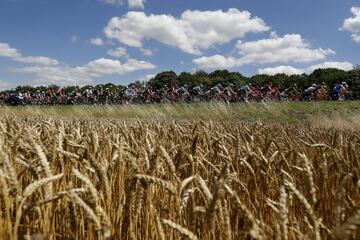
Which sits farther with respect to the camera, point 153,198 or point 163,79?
point 163,79

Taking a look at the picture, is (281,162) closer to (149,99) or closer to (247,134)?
(247,134)

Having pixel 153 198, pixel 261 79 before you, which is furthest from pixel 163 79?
pixel 153 198

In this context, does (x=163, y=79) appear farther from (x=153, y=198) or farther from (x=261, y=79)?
(x=153, y=198)

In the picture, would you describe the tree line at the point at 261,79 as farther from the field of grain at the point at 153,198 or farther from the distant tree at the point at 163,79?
the field of grain at the point at 153,198

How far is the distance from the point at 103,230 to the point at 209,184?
1757 mm

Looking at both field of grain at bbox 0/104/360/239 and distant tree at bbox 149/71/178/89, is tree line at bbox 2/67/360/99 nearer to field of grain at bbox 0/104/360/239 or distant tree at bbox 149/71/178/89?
distant tree at bbox 149/71/178/89

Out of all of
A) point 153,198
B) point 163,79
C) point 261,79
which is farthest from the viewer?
point 163,79

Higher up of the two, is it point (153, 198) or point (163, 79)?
point (163, 79)

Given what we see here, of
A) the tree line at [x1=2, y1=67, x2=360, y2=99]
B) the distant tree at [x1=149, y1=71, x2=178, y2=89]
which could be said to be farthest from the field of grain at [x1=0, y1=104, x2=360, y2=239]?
the distant tree at [x1=149, y1=71, x2=178, y2=89]

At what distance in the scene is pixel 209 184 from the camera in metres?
2.72

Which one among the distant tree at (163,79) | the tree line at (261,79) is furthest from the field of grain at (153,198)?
the distant tree at (163,79)

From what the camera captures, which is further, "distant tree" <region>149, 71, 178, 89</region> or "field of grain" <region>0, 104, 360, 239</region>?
"distant tree" <region>149, 71, 178, 89</region>

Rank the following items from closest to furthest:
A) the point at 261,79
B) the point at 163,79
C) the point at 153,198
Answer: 1. the point at 153,198
2. the point at 261,79
3. the point at 163,79

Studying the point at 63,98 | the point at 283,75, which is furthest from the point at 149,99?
the point at 283,75
